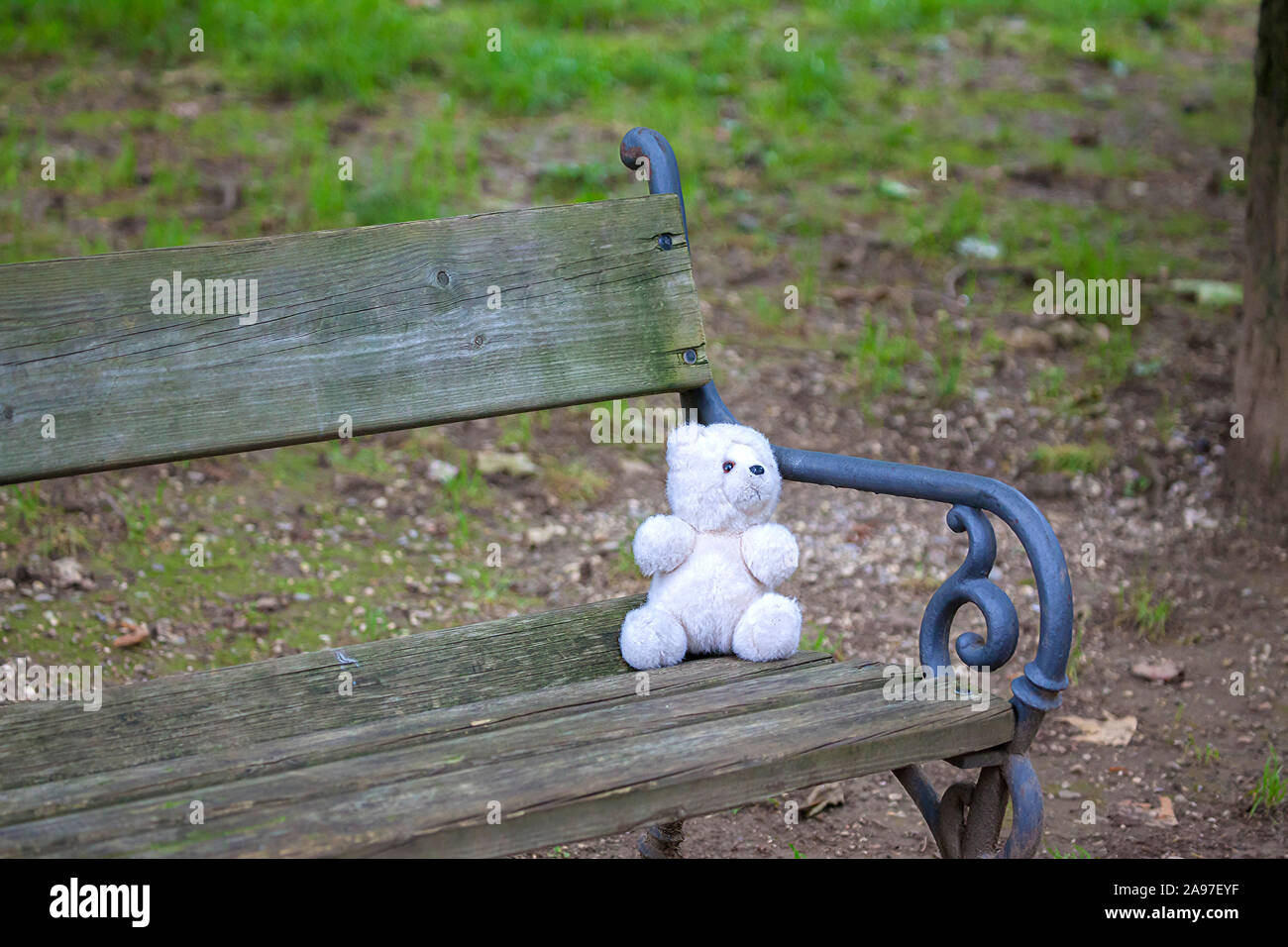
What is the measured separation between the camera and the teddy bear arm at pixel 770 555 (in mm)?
2121

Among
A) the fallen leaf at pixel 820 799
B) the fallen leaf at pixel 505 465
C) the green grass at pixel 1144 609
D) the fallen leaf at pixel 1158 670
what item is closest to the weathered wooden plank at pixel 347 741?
the fallen leaf at pixel 820 799

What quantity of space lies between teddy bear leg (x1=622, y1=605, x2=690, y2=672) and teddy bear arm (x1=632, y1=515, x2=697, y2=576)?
0.08 metres

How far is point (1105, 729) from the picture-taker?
3.02 metres

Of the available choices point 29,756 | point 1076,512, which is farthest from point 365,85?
point 29,756

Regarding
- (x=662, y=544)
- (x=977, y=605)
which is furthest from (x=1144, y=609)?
(x=662, y=544)

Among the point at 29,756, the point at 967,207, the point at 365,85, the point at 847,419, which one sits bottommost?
the point at 29,756

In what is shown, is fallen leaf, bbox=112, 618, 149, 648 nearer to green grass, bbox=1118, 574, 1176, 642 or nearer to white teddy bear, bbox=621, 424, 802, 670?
white teddy bear, bbox=621, 424, 802, 670

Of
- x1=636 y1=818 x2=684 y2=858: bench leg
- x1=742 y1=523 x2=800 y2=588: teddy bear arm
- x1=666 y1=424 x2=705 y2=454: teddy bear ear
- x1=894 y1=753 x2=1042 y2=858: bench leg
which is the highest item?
x1=666 y1=424 x2=705 y2=454: teddy bear ear

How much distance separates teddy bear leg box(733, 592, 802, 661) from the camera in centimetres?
207

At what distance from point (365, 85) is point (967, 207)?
103 inches

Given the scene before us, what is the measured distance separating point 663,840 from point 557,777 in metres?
0.73

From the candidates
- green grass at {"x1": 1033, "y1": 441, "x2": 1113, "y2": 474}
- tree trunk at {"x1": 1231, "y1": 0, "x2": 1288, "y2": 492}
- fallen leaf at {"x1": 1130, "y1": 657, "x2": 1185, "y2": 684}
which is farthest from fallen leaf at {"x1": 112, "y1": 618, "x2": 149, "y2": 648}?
tree trunk at {"x1": 1231, "y1": 0, "x2": 1288, "y2": 492}

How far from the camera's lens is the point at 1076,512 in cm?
379
